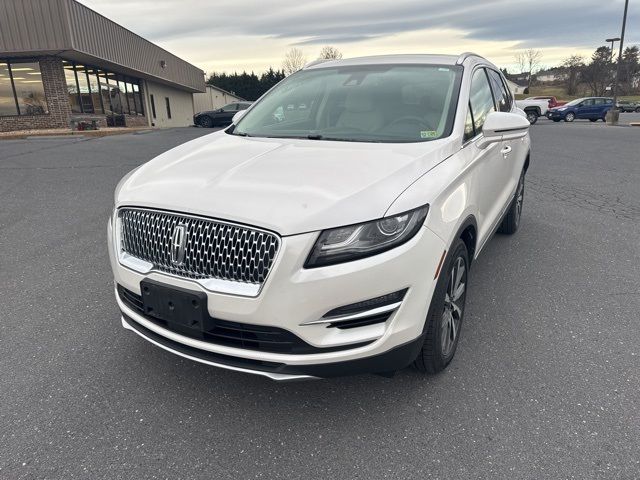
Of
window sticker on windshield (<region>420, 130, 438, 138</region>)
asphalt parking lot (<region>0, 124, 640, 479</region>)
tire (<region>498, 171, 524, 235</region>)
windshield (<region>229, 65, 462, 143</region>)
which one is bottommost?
asphalt parking lot (<region>0, 124, 640, 479</region>)

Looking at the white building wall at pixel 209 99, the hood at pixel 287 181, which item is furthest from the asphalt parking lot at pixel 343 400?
the white building wall at pixel 209 99

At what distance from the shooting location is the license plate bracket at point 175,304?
2.12m

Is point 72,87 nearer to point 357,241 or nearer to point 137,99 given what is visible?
point 137,99

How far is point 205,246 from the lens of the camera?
214 cm

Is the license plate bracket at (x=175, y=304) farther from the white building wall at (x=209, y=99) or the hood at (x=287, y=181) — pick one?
the white building wall at (x=209, y=99)

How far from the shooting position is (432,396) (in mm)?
2529

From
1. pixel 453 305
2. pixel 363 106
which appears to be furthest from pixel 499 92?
pixel 453 305

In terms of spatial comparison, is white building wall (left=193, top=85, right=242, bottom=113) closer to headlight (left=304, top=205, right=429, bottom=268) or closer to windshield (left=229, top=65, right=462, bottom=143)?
windshield (left=229, top=65, right=462, bottom=143)

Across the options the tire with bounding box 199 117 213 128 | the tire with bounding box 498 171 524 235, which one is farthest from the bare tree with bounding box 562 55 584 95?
the tire with bounding box 498 171 524 235

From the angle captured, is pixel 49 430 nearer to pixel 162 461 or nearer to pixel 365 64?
pixel 162 461

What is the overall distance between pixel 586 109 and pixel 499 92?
99.1 feet

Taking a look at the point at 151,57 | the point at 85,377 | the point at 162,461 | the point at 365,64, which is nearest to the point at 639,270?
the point at 365,64

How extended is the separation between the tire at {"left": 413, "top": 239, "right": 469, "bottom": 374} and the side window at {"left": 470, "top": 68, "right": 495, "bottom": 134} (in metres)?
1.08

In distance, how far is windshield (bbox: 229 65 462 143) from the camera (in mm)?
3088
